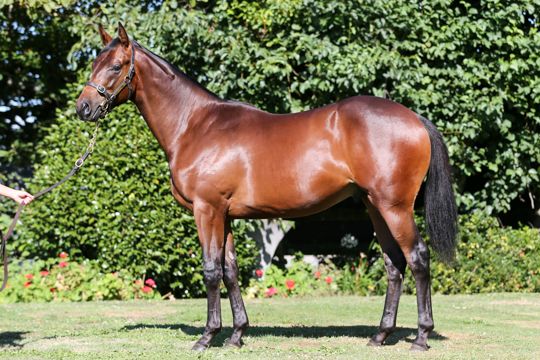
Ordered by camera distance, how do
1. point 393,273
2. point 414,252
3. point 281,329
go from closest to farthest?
point 414,252
point 393,273
point 281,329

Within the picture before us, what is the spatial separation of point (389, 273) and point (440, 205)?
0.70 m

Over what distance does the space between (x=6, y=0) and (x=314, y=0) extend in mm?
4144

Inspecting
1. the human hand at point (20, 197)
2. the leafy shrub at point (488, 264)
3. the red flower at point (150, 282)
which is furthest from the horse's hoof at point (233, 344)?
the leafy shrub at point (488, 264)

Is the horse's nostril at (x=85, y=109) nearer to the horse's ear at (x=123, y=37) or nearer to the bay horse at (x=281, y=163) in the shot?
the bay horse at (x=281, y=163)

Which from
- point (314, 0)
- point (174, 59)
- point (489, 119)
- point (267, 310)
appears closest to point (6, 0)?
point (174, 59)

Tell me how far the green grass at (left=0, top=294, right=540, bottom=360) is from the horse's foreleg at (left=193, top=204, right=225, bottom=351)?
0.55 ft

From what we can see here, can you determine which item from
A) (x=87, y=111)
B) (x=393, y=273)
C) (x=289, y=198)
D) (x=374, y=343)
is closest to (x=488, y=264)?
(x=393, y=273)

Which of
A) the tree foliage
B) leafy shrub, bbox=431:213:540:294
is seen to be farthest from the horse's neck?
leafy shrub, bbox=431:213:540:294

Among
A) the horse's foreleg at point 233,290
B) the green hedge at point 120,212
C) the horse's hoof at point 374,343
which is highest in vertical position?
the green hedge at point 120,212

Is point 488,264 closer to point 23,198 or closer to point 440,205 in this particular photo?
point 440,205

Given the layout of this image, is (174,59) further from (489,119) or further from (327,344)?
(327,344)

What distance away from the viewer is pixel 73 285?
10.3m

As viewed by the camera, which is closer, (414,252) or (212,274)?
(414,252)

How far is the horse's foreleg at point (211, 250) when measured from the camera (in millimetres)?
6125
